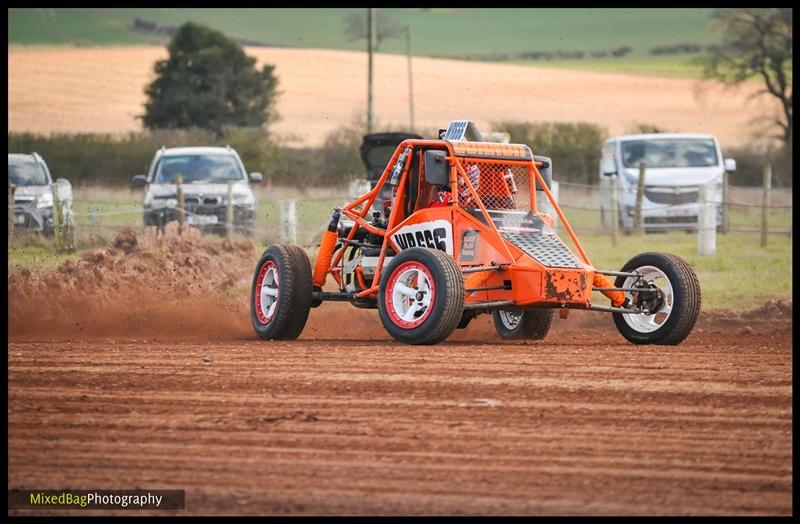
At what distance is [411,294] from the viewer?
11.9 metres

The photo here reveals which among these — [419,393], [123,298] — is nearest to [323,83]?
[123,298]

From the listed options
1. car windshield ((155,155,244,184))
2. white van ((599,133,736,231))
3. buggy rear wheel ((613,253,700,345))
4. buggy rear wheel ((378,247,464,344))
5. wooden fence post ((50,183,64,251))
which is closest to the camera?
buggy rear wheel ((378,247,464,344))

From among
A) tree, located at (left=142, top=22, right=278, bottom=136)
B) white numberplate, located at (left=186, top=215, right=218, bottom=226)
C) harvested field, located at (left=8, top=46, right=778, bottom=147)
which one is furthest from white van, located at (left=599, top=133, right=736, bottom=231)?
tree, located at (left=142, top=22, right=278, bottom=136)

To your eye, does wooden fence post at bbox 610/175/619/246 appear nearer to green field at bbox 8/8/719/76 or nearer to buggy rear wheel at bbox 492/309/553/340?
buggy rear wheel at bbox 492/309/553/340

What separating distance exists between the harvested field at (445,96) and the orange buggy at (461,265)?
30.8m

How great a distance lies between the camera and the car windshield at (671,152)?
28.7 metres

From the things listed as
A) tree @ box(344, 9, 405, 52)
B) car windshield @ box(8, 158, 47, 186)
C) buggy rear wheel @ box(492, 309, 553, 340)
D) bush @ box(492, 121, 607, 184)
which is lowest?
buggy rear wheel @ box(492, 309, 553, 340)

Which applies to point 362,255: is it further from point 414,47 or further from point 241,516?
point 414,47

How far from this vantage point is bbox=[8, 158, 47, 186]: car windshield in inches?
936

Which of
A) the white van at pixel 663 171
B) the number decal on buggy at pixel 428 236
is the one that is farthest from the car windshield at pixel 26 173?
the number decal on buggy at pixel 428 236

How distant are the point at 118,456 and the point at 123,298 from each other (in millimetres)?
8729

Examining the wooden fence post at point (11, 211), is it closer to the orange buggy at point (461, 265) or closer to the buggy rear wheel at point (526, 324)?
the orange buggy at point (461, 265)

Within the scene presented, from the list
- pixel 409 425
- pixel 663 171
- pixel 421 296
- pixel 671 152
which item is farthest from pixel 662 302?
pixel 671 152

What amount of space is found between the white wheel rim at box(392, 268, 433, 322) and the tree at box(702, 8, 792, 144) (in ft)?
116
